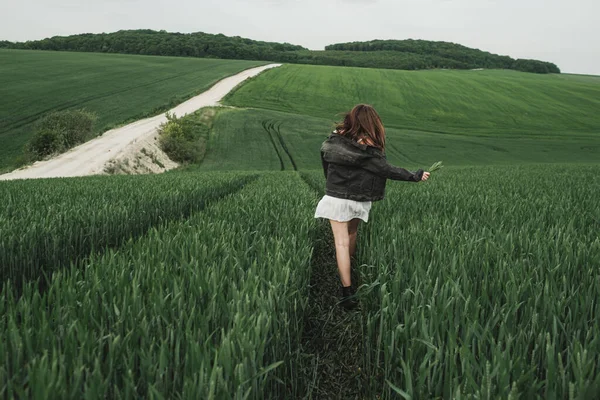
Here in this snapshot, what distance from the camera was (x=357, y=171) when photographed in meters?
4.03

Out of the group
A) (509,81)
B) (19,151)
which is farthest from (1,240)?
(509,81)

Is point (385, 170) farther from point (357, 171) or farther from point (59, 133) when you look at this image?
point (59, 133)

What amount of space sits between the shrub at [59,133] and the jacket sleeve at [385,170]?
33987 mm

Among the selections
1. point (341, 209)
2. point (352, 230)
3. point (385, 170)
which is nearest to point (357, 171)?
point (385, 170)

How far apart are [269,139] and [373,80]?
136 ft

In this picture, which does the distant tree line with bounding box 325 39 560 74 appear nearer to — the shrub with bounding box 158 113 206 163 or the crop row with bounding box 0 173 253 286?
the shrub with bounding box 158 113 206 163

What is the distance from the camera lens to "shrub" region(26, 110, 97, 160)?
3106 centimetres

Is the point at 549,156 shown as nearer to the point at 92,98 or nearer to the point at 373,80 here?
the point at 373,80

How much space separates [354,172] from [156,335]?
2697 mm

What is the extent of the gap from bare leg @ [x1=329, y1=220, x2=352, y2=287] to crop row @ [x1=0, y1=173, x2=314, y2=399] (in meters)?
0.73

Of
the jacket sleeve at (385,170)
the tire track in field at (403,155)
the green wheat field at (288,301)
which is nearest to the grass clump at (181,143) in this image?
the tire track in field at (403,155)

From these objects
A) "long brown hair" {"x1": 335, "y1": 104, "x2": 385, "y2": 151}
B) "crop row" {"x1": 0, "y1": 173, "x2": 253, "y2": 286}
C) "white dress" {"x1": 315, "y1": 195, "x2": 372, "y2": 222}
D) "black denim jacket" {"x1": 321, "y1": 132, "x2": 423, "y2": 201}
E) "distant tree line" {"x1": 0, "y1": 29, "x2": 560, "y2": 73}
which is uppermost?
"distant tree line" {"x1": 0, "y1": 29, "x2": 560, "y2": 73}

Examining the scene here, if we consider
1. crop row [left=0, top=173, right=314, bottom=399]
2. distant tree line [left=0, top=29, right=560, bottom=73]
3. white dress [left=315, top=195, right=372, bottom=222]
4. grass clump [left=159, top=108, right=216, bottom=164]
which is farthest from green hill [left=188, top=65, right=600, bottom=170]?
distant tree line [left=0, top=29, right=560, bottom=73]

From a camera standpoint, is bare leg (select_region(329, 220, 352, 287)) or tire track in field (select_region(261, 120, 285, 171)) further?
tire track in field (select_region(261, 120, 285, 171))
